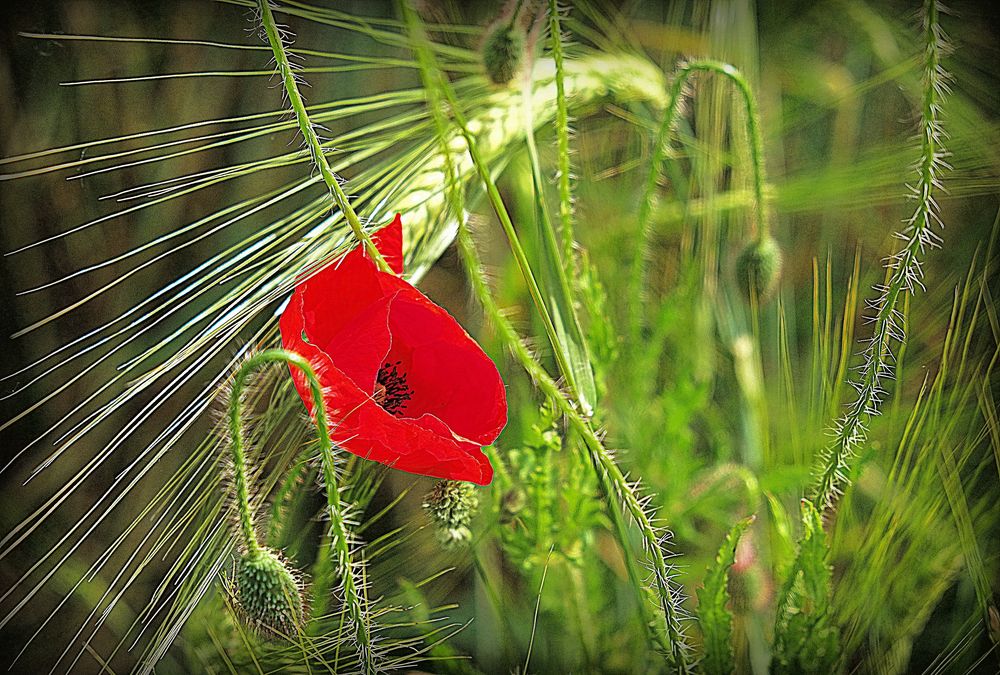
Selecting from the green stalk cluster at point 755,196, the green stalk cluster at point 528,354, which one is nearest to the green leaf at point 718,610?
the green stalk cluster at point 528,354

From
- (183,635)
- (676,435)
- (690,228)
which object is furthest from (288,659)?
(690,228)

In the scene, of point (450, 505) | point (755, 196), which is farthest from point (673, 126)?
point (450, 505)

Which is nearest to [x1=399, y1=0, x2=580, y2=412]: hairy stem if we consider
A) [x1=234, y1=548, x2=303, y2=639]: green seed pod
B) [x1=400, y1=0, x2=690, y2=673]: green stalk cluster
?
[x1=400, y1=0, x2=690, y2=673]: green stalk cluster

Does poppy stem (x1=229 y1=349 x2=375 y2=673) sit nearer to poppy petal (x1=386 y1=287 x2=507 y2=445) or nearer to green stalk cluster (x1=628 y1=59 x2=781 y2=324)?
poppy petal (x1=386 y1=287 x2=507 y2=445)

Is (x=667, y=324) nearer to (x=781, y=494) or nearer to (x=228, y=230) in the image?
(x=781, y=494)

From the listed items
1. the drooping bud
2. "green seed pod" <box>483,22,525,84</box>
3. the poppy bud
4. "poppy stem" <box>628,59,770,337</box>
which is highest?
"green seed pod" <box>483,22,525,84</box>

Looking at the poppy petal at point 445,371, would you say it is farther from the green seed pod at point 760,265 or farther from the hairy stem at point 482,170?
the green seed pod at point 760,265
